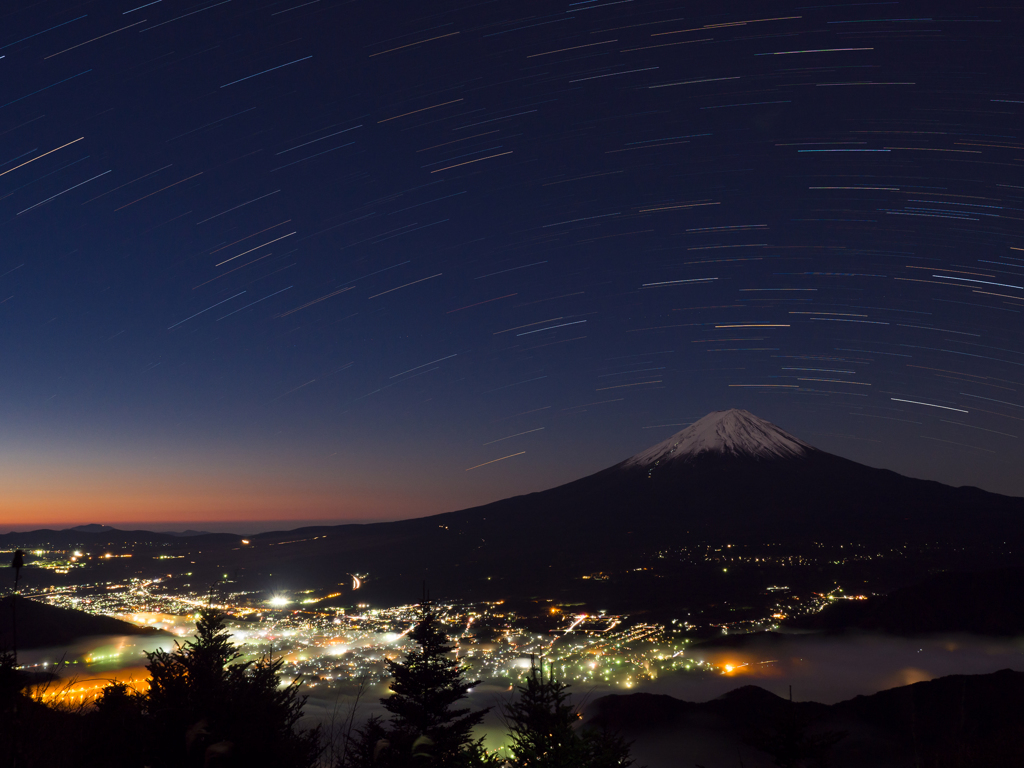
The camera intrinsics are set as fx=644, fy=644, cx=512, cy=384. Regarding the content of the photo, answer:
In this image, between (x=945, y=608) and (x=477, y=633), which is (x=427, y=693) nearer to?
(x=477, y=633)

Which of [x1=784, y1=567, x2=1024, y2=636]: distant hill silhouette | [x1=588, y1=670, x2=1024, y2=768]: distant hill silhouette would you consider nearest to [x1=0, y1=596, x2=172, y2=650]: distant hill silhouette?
[x1=588, y1=670, x2=1024, y2=768]: distant hill silhouette

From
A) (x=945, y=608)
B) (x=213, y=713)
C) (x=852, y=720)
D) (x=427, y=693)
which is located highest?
(x=213, y=713)

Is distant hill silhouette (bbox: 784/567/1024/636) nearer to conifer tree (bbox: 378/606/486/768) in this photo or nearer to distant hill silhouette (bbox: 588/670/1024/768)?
distant hill silhouette (bbox: 588/670/1024/768)

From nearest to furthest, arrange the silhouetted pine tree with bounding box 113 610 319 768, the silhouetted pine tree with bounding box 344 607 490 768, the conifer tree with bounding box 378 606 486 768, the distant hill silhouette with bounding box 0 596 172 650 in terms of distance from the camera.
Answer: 1. the silhouetted pine tree with bounding box 113 610 319 768
2. the silhouetted pine tree with bounding box 344 607 490 768
3. the conifer tree with bounding box 378 606 486 768
4. the distant hill silhouette with bounding box 0 596 172 650

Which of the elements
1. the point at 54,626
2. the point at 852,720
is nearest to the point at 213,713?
the point at 54,626

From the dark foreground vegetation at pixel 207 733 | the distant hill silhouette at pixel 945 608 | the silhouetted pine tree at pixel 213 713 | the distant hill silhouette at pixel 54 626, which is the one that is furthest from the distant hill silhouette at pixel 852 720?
the silhouetted pine tree at pixel 213 713

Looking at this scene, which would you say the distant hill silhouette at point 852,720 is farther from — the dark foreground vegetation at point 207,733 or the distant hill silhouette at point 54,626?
the dark foreground vegetation at point 207,733

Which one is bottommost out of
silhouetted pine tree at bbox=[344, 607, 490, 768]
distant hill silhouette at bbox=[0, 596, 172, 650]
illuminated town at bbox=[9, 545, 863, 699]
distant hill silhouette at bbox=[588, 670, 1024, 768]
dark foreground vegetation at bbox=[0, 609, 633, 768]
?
distant hill silhouette at bbox=[588, 670, 1024, 768]
